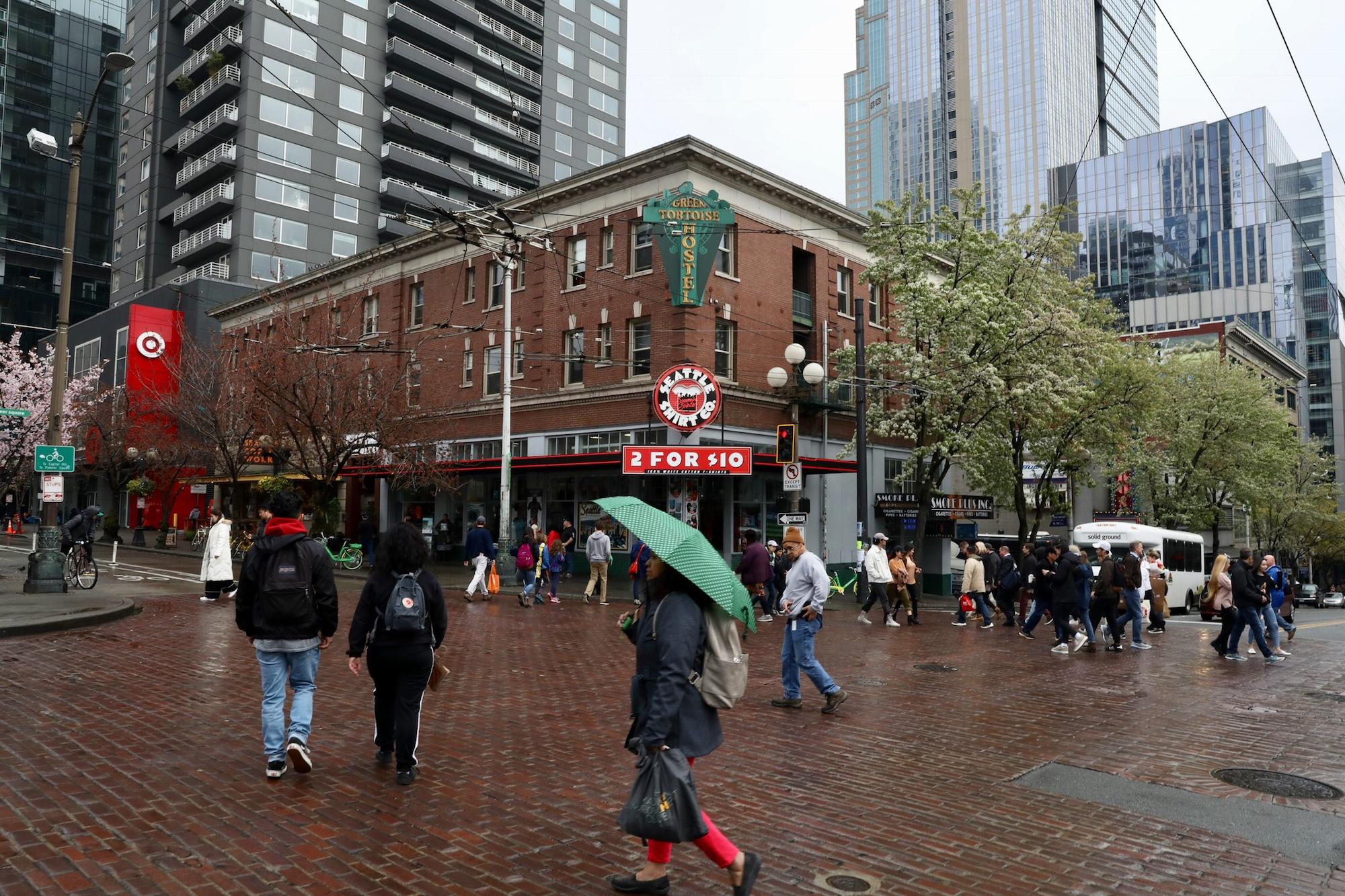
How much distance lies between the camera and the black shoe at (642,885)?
14.5 feet

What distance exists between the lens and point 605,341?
2919 centimetres

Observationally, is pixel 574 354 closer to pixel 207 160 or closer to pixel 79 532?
pixel 79 532

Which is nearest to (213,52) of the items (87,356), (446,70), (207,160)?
(207,160)

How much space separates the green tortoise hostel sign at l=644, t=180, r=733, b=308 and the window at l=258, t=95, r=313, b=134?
38898 millimetres

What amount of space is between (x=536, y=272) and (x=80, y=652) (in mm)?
21928

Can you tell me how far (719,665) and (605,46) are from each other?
77150mm

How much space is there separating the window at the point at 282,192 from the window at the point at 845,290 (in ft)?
126

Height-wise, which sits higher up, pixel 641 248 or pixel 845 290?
pixel 641 248

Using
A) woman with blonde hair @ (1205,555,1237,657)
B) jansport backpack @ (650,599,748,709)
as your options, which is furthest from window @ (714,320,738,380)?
jansport backpack @ (650,599,748,709)

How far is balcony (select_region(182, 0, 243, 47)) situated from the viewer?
54938 mm

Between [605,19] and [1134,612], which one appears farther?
[605,19]

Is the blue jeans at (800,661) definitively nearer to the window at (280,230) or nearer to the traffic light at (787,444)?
the traffic light at (787,444)

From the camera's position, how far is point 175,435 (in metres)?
41.7

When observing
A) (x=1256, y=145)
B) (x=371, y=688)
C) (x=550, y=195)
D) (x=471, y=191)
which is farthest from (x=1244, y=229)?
(x=371, y=688)
